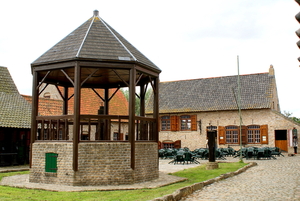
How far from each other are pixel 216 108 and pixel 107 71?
1996 cm

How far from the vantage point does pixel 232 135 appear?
103 ft

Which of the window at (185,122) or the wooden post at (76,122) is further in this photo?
the window at (185,122)

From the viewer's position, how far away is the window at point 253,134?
30.5 meters

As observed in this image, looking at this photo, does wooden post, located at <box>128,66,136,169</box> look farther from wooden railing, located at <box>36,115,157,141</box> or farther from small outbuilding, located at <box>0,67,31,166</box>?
small outbuilding, located at <box>0,67,31,166</box>

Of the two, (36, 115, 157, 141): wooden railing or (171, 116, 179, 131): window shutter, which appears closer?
(36, 115, 157, 141): wooden railing

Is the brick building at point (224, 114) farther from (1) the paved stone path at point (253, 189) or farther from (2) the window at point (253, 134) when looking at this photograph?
(1) the paved stone path at point (253, 189)

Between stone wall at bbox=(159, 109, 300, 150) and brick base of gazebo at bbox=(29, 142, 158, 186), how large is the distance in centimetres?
2008

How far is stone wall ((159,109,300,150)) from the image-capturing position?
2978 cm

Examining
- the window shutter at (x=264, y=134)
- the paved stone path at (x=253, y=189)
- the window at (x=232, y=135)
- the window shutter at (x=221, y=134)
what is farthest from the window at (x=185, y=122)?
the paved stone path at (x=253, y=189)

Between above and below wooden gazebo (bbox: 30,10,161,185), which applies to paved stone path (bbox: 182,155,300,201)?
below

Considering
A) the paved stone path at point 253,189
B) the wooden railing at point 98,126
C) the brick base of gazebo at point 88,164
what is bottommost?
the paved stone path at point 253,189

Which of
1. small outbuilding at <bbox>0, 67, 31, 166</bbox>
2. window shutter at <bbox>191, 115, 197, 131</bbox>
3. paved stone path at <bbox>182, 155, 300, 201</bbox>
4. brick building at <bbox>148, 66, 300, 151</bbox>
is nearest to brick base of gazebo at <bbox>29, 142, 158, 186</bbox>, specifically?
paved stone path at <bbox>182, 155, 300, 201</bbox>

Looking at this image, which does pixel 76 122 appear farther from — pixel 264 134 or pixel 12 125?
pixel 264 134

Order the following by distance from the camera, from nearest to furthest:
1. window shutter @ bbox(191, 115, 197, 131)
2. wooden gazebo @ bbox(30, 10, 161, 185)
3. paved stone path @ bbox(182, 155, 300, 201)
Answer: paved stone path @ bbox(182, 155, 300, 201)
wooden gazebo @ bbox(30, 10, 161, 185)
window shutter @ bbox(191, 115, 197, 131)
